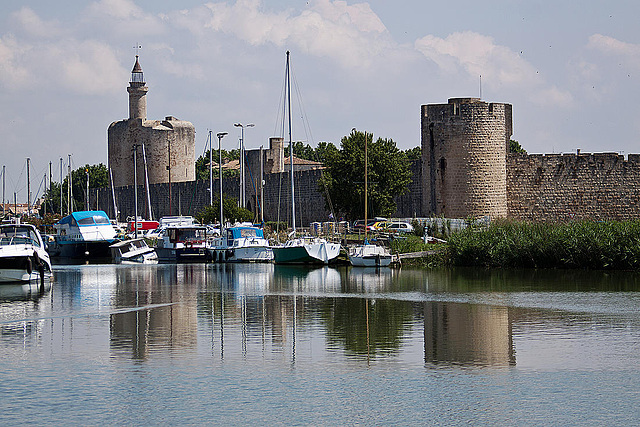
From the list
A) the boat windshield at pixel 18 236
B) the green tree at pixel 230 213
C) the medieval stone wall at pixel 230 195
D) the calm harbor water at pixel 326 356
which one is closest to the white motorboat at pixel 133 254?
the medieval stone wall at pixel 230 195

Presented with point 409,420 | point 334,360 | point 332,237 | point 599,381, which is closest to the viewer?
point 409,420

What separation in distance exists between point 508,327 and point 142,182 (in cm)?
4278

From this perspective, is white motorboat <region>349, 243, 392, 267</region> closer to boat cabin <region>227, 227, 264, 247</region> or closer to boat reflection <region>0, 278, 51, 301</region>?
boat cabin <region>227, 227, 264, 247</region>

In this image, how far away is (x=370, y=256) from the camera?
76.1 feet

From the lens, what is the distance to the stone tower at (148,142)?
5219 cm

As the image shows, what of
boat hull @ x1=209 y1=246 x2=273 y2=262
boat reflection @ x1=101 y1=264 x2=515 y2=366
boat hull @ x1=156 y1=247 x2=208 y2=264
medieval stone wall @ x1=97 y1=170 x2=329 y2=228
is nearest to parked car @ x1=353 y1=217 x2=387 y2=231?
medieval stone wall @ x1=97 y1=170 x2=329 y2=228

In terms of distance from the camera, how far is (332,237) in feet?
87.9

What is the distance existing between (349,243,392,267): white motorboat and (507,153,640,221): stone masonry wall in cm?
784

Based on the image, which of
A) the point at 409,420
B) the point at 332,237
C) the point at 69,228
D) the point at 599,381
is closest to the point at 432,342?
the point at 599,381

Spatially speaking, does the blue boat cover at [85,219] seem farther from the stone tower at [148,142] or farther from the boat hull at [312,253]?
the stone tower at [148,142]

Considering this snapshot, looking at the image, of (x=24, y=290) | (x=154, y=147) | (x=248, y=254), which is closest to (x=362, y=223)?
(x=248, y=254)

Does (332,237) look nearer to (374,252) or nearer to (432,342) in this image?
(374,252)

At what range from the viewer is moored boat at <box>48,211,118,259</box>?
108 ft

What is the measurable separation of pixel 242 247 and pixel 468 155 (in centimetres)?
699
